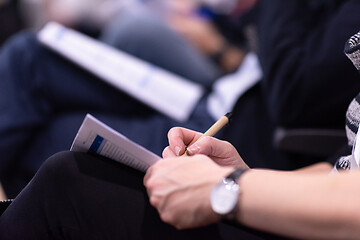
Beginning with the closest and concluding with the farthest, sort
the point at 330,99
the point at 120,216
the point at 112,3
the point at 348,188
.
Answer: the point at 348,188
the point at 120,216
the point at 330,99
the point at 112,3

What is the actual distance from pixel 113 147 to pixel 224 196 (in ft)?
0.48

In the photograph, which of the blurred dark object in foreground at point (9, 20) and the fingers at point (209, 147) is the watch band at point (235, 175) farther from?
the blurred dark object in foreground at point (9, 20)

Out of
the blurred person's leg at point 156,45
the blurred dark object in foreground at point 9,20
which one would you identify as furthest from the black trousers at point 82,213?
the blurred dark object in foreground at point 9,20

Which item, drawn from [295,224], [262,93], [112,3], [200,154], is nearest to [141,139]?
[262,93]

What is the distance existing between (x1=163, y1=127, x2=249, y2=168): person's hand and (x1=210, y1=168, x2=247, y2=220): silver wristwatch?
7cm

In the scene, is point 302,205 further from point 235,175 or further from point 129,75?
point 129,75

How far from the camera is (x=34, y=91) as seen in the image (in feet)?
3.18

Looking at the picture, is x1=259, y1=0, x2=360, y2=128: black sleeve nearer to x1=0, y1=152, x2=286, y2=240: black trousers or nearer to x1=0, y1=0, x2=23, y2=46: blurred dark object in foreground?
x1=0, y1=152, x2=286, y2=240: black trousers

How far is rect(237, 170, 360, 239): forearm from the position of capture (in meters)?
0.37

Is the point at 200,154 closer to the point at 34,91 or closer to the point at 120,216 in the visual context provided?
the point at 120,216

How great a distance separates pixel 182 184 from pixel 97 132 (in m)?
0.11

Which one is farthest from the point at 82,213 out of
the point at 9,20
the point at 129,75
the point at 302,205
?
the point at 9,20

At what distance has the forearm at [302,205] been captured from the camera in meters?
0.37

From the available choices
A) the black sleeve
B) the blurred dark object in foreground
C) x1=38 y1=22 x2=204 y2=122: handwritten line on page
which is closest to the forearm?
the black sleeve
